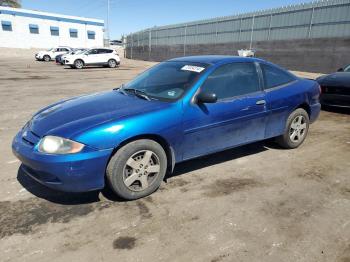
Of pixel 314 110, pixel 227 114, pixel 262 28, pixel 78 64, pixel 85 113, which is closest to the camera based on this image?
pixel 85 113

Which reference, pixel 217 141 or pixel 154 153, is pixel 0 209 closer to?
pixel 154 153

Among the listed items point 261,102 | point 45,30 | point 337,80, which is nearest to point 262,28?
point 337,80

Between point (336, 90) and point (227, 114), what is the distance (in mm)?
5051

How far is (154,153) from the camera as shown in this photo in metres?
3.48

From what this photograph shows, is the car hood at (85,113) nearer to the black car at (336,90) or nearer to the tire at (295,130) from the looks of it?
the tire at (295,130)

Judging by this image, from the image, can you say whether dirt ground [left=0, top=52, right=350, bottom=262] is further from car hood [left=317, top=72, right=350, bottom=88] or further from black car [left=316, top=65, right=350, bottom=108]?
car hood [left=317, top=72, right=350, bottom=88]

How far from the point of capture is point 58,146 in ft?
10.2

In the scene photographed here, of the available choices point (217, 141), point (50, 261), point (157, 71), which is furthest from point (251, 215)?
point (157, 71)

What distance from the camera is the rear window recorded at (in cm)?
463

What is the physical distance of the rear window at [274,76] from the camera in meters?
4.63

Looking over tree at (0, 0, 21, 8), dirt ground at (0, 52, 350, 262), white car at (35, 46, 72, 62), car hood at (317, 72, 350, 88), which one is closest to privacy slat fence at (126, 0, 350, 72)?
white car at (35, 46, 72, 62)

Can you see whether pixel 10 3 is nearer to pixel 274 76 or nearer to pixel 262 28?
pixel 262 28

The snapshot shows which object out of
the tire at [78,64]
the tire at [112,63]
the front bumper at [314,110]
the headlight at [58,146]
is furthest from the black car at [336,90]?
the tire at [78,64]

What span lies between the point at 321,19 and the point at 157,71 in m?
18.8
